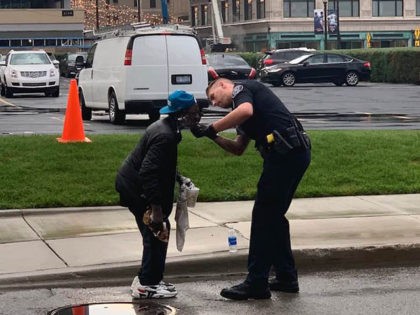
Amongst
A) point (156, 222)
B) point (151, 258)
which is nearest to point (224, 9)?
point (151, 258)

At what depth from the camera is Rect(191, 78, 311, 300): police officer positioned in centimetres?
722

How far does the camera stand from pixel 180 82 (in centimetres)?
1959

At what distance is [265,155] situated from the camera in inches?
289

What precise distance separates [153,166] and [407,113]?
17.9 metres

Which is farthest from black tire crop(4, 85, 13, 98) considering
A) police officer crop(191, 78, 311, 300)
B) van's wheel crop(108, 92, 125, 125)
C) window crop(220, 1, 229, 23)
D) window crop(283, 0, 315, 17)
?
window crop(220, 1, 229, 23)

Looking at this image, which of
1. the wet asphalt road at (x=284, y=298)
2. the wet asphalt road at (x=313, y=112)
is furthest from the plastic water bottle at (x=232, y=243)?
the wet asphalt road at (x=313, y=112)

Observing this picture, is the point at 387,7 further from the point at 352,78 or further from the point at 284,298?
the point at 284,298

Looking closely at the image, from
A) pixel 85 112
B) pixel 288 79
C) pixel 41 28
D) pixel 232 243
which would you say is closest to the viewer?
pixel 232 243

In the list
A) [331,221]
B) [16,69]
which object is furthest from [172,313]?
[16,69]

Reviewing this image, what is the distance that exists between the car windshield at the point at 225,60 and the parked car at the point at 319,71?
9.41 ft

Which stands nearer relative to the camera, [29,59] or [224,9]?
[29,59]

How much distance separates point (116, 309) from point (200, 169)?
564 centimetres

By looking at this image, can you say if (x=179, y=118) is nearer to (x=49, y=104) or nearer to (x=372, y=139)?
(x=372, y=139)

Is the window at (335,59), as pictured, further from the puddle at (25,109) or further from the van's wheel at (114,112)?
the van's wheel at (114,112)
